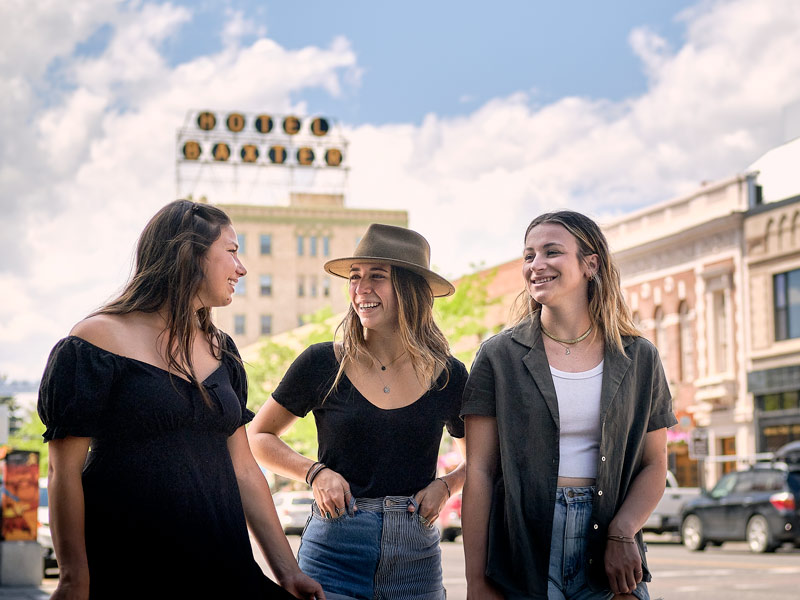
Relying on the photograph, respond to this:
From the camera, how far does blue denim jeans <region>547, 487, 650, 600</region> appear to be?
3875 millimetres

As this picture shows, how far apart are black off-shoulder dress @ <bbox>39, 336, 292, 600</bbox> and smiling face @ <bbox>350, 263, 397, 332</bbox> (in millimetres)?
1106

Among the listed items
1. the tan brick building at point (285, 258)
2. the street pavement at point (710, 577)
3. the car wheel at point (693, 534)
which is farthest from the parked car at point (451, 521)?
the tan brick building at point (285, 258)

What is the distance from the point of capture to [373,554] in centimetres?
432

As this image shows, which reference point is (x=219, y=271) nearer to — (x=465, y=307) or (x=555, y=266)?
(x=555, y=266)

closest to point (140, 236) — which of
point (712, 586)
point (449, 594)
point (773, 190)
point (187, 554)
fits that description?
point (187, 554)

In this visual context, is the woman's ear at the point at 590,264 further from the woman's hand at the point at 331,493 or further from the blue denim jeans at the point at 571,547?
the woman's hand at the point at 331,493

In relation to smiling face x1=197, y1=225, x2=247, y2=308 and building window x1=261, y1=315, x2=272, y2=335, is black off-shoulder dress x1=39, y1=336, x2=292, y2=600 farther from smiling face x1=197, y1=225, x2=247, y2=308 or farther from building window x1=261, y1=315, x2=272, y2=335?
building window x1=261, y1=315, x2=272, y2=335

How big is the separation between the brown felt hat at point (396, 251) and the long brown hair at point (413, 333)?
5 centimetres

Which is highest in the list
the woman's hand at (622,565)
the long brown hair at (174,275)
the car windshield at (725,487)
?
the long brown hair at (174,275)

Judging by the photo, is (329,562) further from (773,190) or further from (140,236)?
(773,190)

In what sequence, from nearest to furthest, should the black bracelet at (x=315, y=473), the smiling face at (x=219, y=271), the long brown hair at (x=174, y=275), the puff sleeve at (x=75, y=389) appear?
the puff sleeve at (x=75, y=389), the long brown hair at (x=174, y=275), the smiling face at (x=219, y=271), the black bracelet at (x=315, y=473)

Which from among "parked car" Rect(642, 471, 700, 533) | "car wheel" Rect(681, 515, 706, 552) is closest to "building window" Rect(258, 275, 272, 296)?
"parked car" Rect(642, 471, 700, 533)

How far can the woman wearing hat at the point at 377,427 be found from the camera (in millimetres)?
4344

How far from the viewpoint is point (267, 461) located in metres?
4.73
